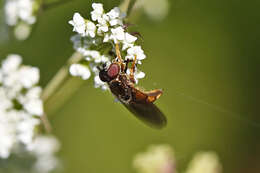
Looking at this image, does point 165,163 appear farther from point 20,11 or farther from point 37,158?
point 20,11

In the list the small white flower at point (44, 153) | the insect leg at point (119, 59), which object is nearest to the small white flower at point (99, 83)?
the insect leg at point (119, 59)

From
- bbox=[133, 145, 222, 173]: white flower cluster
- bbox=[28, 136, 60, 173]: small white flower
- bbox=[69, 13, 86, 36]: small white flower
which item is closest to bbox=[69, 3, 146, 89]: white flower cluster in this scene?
bbox=[69, 13, 86, 36]: small white flower

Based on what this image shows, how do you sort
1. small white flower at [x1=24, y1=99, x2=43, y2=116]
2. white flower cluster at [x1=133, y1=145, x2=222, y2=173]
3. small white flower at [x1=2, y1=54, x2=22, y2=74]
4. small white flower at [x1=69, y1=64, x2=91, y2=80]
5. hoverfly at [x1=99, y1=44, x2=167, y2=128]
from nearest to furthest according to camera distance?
hoverfly at [x1=99, y1=44, x2=167, y2=128]
small white flower at [x1=69, y1=64, x2=91, y2=80]
small white flower at [x1=24, y1=99, x2=43, y2=116]
small white flower at [x1=2, y1=54, x2=22, y2=74]
white flower cluster at [x1=133, y1=145, x2=222, y2=173]

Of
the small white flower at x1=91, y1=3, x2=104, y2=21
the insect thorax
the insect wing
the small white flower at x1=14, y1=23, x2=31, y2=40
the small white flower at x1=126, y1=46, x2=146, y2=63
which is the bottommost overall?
the insect wing

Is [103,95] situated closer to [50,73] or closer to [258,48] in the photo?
[50,73]

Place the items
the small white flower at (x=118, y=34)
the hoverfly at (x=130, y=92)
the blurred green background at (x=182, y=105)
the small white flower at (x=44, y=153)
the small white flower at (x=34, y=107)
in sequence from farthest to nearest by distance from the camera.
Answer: the blurred green background at (x=182, y=105) → the small white flower at (x=44, y=153) → the small white flower at (x=34, y=107) → the hoverfly at (x=130, y=92) → the small white flower at (x=118, y=34)

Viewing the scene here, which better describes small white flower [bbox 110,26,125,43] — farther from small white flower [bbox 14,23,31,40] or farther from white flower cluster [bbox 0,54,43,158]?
small white flower [bbox 14,23,31,40]

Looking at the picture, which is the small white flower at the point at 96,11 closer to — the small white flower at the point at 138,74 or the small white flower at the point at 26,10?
the small white flower at the point at 138,74

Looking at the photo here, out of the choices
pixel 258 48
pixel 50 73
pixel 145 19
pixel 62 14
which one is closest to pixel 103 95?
pixel 50 73
